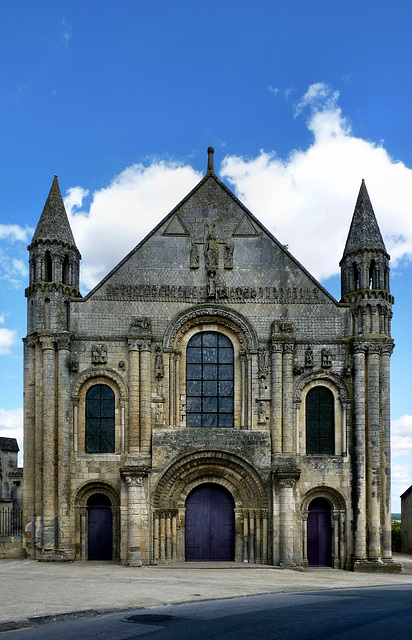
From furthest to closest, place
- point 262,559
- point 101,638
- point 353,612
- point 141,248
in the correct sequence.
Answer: point 141,248
point 262,559
point 353,612
point 101,638

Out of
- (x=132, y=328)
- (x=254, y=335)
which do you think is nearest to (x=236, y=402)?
(x=254, y=335)

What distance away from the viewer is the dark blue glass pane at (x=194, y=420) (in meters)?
28.4

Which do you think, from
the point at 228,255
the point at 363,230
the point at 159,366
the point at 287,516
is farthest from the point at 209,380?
the point at 363,230

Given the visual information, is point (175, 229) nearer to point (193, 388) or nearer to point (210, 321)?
point (210, 321)

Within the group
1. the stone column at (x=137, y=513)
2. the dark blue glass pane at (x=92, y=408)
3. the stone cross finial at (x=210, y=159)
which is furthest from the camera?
the stone cross finial at (x=210, y=159)

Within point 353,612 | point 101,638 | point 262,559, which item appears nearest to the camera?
point 101,638

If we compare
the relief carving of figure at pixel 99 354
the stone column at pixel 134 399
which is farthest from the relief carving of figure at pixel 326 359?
the relief carving of figure at pixel 99 354

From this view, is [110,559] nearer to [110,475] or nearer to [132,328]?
[110,475]

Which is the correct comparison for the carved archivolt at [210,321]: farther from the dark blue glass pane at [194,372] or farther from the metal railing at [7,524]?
the metal railing at [7,524]

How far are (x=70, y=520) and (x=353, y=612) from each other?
1386cm

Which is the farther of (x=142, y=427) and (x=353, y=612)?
(x=142, y=427)

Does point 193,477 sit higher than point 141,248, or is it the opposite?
point 141,248

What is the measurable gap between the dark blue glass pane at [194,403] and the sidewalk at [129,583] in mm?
5342

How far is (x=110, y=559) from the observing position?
91.6ft
